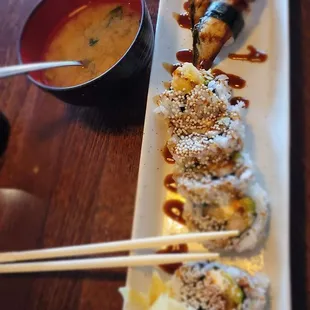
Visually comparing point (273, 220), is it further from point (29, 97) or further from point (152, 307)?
point (29, 97)

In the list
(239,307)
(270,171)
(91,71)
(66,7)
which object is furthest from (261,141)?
(66,7)

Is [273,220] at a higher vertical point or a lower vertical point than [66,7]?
lower

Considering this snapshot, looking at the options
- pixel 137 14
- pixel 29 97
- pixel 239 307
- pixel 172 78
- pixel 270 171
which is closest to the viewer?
pixel 239 307

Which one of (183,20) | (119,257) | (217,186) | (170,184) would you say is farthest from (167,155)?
(183,20)

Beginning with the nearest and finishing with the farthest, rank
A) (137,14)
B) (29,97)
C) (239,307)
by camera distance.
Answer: (239,307)
(137,14)
(29,97)

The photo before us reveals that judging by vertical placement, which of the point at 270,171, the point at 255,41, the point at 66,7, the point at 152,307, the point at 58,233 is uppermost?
the point at 66,7

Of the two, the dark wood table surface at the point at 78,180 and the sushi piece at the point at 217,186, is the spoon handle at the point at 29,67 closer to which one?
the dark wood table surface at the point at 78,180
